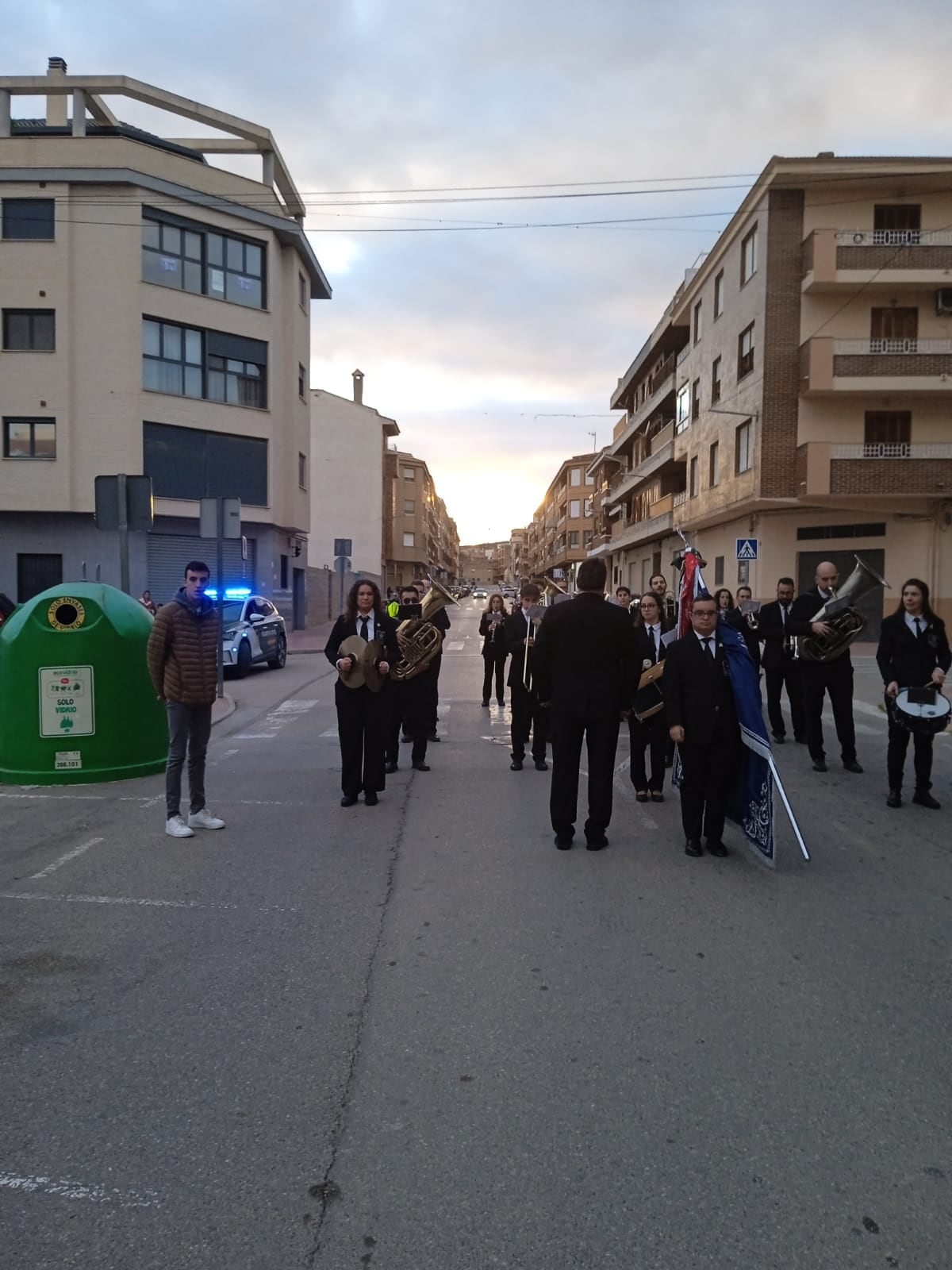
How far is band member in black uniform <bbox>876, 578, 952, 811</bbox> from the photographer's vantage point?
7.44 m

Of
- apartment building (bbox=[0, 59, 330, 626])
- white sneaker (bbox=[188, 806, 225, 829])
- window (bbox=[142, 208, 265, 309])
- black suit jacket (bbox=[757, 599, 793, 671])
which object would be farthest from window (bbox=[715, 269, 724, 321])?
white sneaker (bbox=[188, 806, 225, 829])

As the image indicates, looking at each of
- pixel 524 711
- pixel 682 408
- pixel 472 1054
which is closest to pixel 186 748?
pixel 524 711

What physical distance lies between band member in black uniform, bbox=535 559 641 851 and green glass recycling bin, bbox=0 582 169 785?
14.5 ft

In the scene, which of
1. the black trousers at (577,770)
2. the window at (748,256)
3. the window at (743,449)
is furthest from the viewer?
the window at (743,449)

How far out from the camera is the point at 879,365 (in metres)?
26.6

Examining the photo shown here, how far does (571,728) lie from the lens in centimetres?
618

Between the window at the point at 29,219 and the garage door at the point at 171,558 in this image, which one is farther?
the garage door at the point at 171,558

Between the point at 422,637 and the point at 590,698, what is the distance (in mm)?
3224

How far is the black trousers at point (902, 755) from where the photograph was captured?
7.42 metres

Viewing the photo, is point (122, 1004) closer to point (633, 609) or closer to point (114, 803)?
point (114, 803)

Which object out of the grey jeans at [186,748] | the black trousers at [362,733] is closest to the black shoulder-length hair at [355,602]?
the black trousers at [362,733]

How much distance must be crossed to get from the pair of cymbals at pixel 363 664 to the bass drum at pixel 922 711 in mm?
4217

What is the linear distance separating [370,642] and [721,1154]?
522 centimetres

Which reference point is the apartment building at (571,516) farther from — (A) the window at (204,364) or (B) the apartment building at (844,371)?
(A) the window at (204,364)
